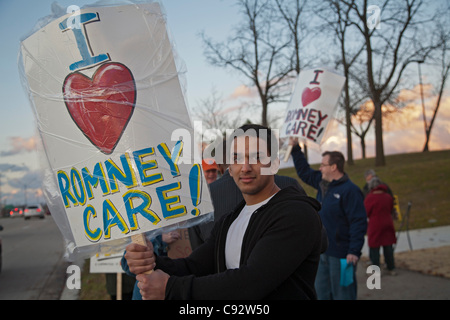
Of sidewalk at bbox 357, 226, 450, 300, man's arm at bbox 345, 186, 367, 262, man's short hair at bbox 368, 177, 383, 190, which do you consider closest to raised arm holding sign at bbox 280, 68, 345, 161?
man's arm at bbox 345, 186, 367, 262

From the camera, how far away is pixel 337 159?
4.74 m

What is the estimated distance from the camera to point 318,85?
483cm

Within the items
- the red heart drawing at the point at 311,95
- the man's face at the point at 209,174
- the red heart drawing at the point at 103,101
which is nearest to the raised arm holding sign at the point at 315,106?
the red heart drawing at the point at 311,95

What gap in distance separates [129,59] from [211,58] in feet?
45.8

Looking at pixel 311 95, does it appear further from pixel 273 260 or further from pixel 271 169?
pixel 273 260

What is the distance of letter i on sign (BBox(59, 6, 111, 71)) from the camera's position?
1940 millimetres

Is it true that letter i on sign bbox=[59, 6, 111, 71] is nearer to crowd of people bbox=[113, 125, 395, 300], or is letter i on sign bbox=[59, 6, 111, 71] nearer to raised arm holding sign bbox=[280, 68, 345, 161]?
crowd of people bbox=[113, 125, 395, 300]

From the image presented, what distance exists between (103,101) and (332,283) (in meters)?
3.53

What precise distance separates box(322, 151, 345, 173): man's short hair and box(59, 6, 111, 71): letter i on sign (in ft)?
10.9

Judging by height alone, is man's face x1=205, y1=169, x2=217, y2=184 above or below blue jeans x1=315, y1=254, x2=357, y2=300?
above

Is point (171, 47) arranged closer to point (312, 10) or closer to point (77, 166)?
point (77, 166)

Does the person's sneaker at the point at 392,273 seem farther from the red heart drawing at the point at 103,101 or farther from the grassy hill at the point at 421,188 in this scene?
the red heart drawing at the point at 103,101

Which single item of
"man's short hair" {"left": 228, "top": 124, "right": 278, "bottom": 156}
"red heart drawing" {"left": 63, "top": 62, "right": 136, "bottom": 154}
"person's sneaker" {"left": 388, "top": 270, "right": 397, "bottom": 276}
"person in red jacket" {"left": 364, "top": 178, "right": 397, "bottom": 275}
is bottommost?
"person's sneaker" {"left": 388, "top": 270, "right": 397, "bottom": 276}

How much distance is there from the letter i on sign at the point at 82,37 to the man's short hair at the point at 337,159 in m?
3.31
